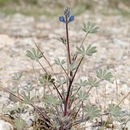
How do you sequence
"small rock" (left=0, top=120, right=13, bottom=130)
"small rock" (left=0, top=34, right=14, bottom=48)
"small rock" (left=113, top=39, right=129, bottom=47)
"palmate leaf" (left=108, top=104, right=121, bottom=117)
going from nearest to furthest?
"palmate leaf" (left=108, top=104, right=121, bottom=117) < "small rock" (left=0, top=120, right=13, bottom=130) < "small rock" (left=0, top=34, right=14, bottom=48) < "small rock" (left=113, top=39, right=129, bottom=47)

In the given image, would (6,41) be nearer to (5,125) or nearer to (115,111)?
(5,125)

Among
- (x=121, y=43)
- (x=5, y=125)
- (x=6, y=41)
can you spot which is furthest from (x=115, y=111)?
(x=6, y=41)

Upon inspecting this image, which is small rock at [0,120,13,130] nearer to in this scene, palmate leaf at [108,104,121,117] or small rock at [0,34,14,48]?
palmate leaf at [108,104,121,117]

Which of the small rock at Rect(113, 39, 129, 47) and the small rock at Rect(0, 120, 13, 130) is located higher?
the small rock at Rect(113, 39, 129, 47)

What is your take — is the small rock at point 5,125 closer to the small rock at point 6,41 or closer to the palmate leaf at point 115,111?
the palmate leaf at point 115,111

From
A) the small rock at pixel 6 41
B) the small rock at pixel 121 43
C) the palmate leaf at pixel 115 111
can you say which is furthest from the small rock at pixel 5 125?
the small rock at pixel 121 43

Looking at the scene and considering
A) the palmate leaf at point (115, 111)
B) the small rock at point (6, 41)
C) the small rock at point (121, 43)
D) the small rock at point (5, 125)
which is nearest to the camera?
the palmate leaf at point (115, 111)

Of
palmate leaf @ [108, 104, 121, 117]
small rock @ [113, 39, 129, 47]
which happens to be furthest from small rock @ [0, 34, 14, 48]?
palmate leaf @ [108, 104, 121, 117]

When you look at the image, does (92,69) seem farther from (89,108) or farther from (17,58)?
(89,108)

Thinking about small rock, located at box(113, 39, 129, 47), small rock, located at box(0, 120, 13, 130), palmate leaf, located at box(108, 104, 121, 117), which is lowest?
small rock, located at box(0, 120, 13, 130)

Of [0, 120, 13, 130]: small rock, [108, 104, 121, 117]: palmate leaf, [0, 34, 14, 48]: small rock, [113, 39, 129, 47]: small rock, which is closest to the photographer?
[108, 104, 121, 117]: palmate leaf

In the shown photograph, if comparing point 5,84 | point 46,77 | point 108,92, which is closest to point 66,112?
point 46,77

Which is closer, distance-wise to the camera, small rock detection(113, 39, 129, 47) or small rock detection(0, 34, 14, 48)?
small rock detection(0, 34, 14, 48)
